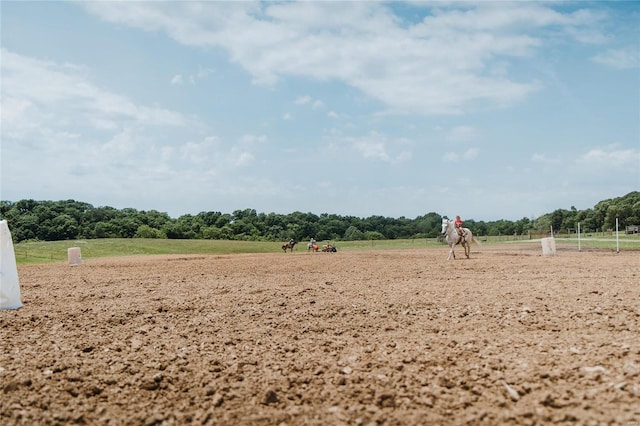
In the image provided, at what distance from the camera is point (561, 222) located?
126 meters

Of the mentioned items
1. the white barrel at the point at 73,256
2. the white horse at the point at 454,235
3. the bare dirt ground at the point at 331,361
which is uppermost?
the white horse at the point at 454,235

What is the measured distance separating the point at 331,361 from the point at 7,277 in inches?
304

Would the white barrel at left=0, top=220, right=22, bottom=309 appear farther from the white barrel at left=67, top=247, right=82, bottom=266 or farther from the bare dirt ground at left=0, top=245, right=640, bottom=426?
the white barrel at left=67, top=247, right=82, bottom=266

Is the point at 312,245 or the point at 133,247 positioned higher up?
the point at 133,247

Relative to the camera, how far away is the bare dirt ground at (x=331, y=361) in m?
4.34

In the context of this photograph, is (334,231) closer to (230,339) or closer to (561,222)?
(561,222)

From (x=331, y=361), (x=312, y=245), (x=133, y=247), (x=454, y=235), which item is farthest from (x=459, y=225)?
(x=133, y=247)

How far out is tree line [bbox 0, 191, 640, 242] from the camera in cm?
7350

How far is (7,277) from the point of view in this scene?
1015cm

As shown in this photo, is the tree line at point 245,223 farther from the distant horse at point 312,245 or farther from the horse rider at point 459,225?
the horse rider at point 459,225

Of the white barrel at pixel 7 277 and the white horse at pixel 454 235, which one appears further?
the white horse at pixel 454 235

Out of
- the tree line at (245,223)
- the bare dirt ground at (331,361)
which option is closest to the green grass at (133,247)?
the tree line at (245,223)

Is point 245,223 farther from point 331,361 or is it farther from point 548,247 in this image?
point 331,361

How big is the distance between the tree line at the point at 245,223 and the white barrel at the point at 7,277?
5971cm
